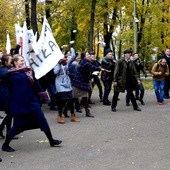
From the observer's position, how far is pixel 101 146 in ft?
25.6

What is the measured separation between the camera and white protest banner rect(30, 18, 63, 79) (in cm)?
995

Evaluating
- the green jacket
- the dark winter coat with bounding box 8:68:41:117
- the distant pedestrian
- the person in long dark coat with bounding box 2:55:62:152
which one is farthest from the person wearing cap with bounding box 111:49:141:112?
the dark winter coat with bounding box 8:68:41:117

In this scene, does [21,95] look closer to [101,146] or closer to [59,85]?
[101,146]

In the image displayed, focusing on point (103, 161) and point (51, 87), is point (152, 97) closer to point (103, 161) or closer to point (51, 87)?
point (51, 87)

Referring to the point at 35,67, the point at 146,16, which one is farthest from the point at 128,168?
the point at 146,16

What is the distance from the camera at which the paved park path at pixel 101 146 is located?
6.59 metres

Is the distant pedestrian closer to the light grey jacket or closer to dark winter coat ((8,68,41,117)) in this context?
the light grey jacket

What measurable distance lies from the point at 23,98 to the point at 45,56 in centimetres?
279

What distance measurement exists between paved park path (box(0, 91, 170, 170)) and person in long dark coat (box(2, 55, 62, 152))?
49cm

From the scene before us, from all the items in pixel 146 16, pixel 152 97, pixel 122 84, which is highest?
pixel 146 16

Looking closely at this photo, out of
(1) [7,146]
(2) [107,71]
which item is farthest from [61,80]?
(2) [107,71]

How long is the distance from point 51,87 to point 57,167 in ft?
20.6

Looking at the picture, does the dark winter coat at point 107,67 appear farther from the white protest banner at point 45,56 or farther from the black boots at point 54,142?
the black boots at point 54,142

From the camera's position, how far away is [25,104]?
7.43 m
